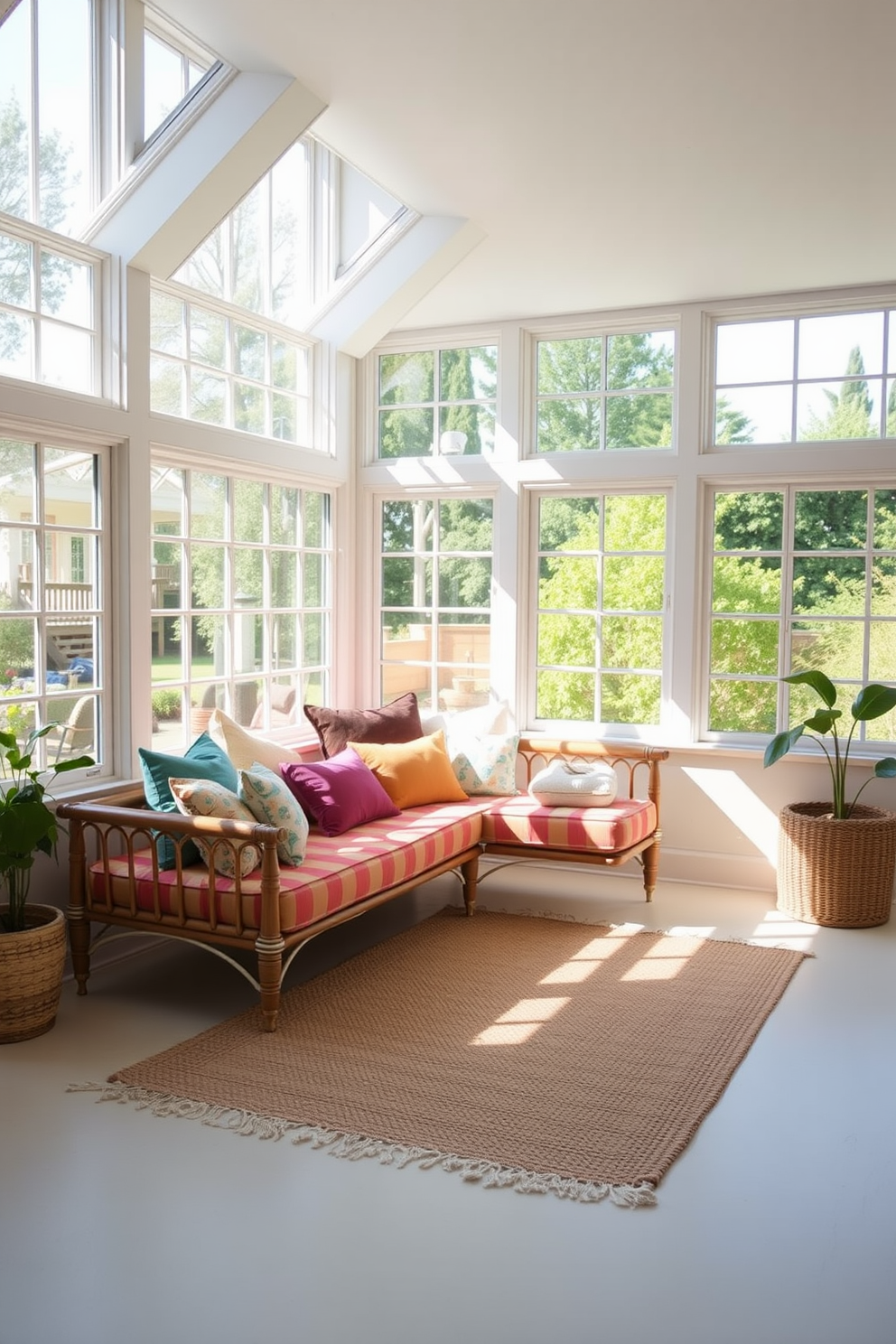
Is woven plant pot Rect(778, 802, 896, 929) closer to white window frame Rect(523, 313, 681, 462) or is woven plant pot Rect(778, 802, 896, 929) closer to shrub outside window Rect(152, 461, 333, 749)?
white window frame Rect(523, 313, 681, 462)

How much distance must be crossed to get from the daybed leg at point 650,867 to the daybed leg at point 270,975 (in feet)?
7.54

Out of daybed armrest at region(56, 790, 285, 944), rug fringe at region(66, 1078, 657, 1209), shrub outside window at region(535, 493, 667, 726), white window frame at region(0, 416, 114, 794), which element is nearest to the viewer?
rug fringe at region(66, 1078, 657, 1209)

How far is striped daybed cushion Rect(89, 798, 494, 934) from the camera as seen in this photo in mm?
3881

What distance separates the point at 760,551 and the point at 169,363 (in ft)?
9.79

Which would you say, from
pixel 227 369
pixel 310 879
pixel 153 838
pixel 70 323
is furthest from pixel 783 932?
pixel 70 323

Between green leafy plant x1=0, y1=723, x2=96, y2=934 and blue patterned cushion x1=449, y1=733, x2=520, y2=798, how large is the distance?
2.22 metres

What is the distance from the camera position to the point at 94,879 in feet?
13.6

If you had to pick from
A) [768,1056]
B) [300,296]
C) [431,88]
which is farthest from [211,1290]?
[300,296]

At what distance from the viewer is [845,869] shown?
5.14 metres

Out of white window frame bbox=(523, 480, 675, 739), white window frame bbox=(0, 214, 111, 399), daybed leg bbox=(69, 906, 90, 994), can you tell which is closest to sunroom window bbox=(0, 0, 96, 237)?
white window frame bbox=(0, 214, 111, 399)

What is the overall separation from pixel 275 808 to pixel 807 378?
3.43 meters

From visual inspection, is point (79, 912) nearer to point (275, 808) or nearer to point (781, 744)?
point (275, 808)

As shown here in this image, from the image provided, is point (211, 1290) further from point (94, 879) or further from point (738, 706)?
point (738, 706)

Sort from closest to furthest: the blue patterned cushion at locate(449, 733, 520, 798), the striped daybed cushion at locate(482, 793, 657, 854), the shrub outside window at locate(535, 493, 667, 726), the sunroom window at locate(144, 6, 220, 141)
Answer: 1. the sunroom window at locate(144, 6, 220, 141)
2. the striped daybed cushion at locate(482, 793, 657, 854)
3. the blue patterned cushion at locate(449, 733, 520, 798)
4. the shrub outside window at locate(535, 493, 667, 726)
